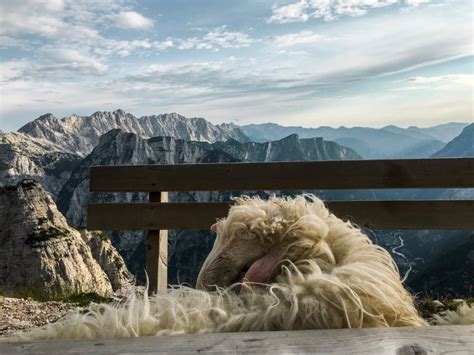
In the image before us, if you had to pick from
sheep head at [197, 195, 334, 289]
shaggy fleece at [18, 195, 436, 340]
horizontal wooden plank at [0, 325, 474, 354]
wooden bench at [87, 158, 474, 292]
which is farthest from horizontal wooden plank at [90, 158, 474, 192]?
horizontal wooden plank at [0, 325, 474, 354]

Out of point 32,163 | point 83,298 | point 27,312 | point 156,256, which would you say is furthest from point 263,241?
point 32,163

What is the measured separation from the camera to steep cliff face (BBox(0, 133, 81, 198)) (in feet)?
543

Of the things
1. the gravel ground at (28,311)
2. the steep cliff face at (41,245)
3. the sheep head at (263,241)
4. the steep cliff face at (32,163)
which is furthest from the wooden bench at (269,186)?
→ the steep cliff face at (32,163)

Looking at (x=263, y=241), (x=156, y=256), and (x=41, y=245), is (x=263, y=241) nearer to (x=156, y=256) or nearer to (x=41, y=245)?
(x=156, y=256)

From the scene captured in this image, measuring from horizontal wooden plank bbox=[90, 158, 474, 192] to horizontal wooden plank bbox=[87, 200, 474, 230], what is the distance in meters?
0.16

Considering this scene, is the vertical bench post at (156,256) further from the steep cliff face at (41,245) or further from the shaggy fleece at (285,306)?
the steep cliff face at (41,245)

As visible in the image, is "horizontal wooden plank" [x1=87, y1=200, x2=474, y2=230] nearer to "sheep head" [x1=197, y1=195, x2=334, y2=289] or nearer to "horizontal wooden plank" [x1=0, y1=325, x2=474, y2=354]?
"sheep head" [x1=197, y1=195, x2=334, y2=289]

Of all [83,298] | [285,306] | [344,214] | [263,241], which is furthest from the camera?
[83,298]

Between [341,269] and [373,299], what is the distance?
0.56 ft

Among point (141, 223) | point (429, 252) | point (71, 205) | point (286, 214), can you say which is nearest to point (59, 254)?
point (141, 223)

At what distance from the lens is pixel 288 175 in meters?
4.61

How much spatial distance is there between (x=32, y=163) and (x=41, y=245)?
530 feet

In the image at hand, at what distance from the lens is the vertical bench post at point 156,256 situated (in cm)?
466

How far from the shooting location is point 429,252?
152625 mm
